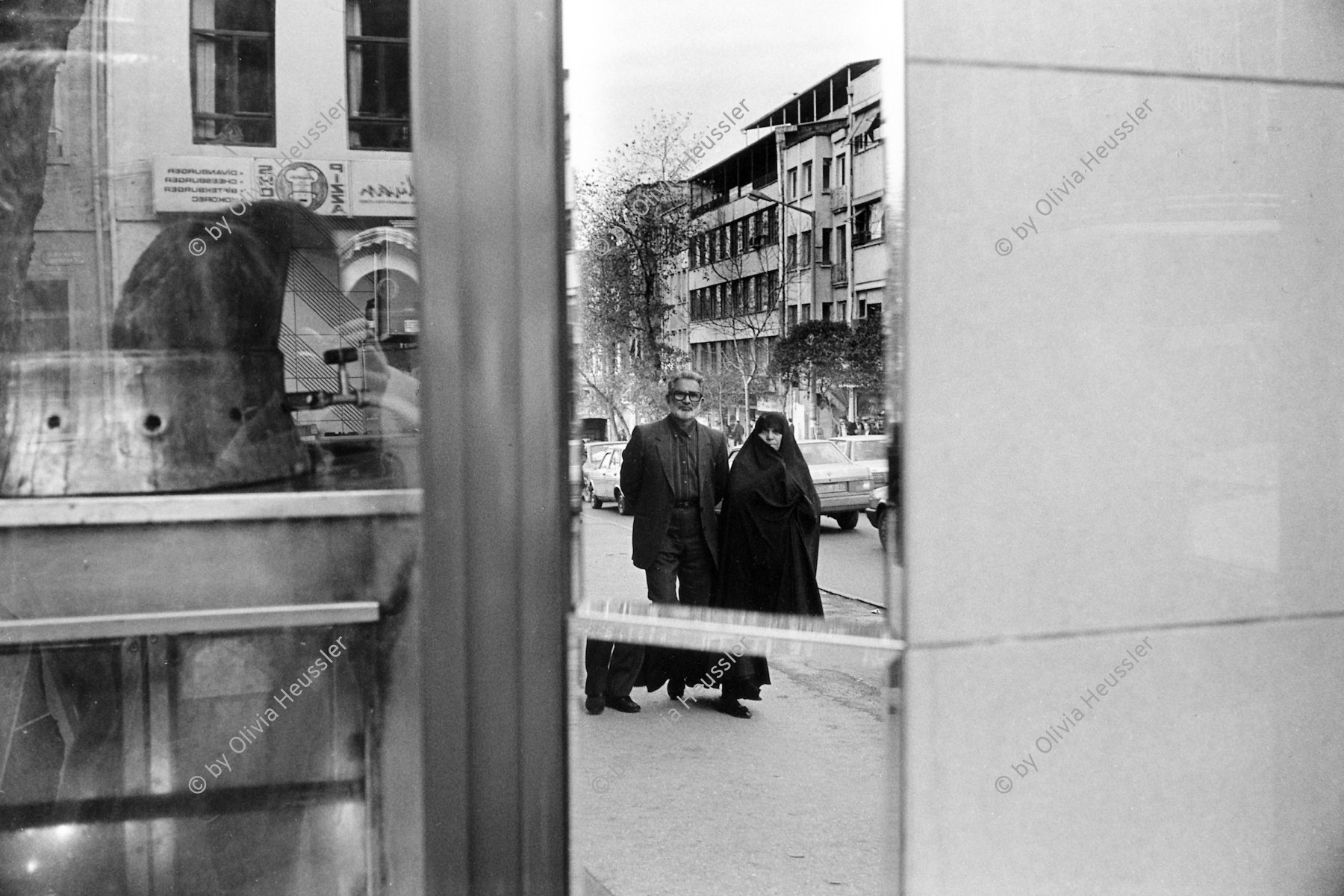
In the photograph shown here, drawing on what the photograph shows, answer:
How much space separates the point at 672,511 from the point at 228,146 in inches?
44.3

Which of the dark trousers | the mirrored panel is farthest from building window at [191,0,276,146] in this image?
the dark trousers

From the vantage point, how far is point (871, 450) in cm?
242

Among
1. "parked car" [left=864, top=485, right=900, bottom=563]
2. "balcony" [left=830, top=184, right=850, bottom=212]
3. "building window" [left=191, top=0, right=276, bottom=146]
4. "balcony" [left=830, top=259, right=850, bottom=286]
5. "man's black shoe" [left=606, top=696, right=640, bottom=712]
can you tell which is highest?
"building window" [left=191, top=0, right=276, bottom=146]

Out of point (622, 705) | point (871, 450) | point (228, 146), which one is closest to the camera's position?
point (228, 146)

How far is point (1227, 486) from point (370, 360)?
1911 millimetres

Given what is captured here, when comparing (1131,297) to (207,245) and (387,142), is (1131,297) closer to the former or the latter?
(387,142)

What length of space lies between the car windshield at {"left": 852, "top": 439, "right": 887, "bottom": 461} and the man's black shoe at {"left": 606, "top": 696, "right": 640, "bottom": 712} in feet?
2.34

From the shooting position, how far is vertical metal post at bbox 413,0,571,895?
7.32 feet

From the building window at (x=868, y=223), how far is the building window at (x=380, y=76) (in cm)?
95

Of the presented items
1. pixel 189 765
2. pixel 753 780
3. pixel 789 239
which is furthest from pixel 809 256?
pixel 189 765

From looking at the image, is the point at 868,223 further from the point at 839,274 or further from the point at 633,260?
the point at 633,260

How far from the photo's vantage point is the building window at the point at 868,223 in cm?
238

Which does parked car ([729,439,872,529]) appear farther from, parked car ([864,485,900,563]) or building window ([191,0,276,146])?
building window ([191,0,276,146])

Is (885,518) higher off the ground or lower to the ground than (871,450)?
lower
